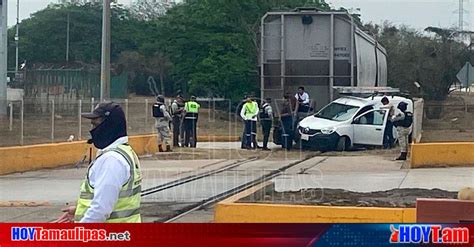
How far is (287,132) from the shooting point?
4246mm

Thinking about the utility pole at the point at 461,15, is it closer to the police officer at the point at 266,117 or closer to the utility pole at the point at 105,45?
the police officer at the point at 266,117

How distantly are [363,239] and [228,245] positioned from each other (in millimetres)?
531

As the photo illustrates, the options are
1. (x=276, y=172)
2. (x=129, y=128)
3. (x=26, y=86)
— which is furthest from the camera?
(x=276, y=172)

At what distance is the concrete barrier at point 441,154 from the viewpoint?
20.7ft

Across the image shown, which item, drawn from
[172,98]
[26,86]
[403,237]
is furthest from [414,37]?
[26,86]

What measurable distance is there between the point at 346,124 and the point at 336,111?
317 millimetres

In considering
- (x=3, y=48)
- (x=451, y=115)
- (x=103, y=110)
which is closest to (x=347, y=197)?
(x=451, y=115)

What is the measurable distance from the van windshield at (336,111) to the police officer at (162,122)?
74 centimetres

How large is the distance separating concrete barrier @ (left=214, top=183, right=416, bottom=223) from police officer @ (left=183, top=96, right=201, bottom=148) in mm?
469

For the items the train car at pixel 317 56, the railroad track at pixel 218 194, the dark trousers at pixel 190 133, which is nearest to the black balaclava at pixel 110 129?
the train car at pixel 317 56

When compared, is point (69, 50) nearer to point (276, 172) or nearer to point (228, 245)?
point (228, 245)

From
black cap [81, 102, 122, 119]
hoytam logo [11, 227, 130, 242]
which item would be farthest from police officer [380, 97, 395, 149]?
hoytam logo [11, 227, 130, 242]

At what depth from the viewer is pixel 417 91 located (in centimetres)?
376

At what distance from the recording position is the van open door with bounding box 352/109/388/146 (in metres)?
4.63
